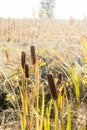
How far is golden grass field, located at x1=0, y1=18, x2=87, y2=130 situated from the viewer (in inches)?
56.4

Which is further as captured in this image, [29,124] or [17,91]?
[17,91]

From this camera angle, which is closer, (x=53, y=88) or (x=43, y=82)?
(x=53, y=88)

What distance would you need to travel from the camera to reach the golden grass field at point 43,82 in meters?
1.43

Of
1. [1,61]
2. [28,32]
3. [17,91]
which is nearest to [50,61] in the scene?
[1,61]

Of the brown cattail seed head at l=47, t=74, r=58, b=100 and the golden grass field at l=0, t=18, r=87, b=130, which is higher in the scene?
the brown cattail seed head at l=47, t=74, r=58, b=100

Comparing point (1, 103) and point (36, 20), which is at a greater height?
point (36, 20)

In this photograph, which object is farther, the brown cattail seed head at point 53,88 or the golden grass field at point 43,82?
the golden grass field at point 43,82

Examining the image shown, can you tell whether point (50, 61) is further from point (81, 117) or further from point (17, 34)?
point (17, 34)

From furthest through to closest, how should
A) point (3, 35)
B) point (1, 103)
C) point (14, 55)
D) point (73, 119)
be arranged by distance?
point (3, 35) → point (14, 55) → point (1, 103) → point (73, 119)

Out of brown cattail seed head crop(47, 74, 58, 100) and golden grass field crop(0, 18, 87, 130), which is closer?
brown cattail seed head crop(47, 74, 58, 100)

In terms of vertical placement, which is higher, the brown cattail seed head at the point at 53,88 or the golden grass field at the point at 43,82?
the brown cattail seed head at the point at 53,88

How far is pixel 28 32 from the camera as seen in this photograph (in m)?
7.08

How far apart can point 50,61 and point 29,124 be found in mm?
2370

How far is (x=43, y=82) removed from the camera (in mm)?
1473
